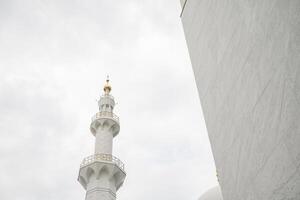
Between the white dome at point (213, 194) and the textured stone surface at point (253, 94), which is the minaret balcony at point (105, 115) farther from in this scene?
the textured stone surface at point (253, 94)

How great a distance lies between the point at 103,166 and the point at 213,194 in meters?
6.82

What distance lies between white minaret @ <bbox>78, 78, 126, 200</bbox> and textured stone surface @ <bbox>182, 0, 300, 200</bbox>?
43.6 feet

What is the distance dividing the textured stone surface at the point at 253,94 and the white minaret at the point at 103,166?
13.3 metres

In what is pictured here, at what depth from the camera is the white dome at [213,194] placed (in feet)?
60.8

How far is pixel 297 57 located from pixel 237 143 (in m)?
2.41

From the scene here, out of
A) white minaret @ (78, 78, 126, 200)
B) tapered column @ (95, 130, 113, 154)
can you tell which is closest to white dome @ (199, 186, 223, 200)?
white minaret @ (78, 78, 126, 200)

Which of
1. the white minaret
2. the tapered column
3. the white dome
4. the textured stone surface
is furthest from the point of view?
the tapered column

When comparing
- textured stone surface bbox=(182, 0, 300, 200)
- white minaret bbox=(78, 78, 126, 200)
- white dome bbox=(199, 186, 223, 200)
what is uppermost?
white minaret bbox=(78, 78, 126, 200)

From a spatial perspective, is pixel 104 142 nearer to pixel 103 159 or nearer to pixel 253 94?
pixel 103 159

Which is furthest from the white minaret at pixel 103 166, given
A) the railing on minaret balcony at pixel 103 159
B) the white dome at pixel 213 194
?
the white dome at pixel 213 194

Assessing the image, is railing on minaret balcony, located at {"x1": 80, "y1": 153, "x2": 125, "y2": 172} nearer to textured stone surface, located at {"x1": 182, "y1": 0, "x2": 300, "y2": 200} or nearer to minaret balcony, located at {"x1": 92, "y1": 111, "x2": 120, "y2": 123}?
minaret balcony, located at {"x1": 92, "y1": 111, "x2": 120, "y2": 123}

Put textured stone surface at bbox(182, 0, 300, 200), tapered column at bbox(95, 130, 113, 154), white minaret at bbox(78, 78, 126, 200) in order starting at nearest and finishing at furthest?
textured stone surface at bbox(182, 0, 300, 200)
white minaret at bbox(78, 78, 126, 200)
tapered column at bbox(95, 130, 113, 154)

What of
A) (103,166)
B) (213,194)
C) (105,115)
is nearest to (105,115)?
(105,115)

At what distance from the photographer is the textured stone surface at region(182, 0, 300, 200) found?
458 cm
